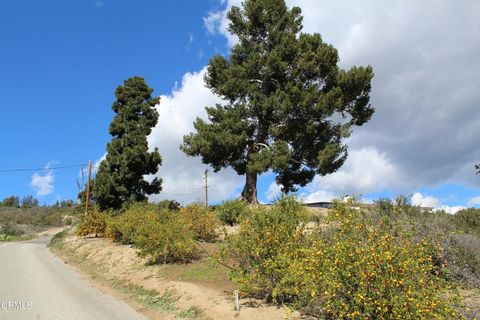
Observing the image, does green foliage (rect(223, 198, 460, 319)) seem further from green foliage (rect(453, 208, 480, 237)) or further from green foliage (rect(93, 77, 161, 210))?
green foliage (rect(93, 77, 161, 210))

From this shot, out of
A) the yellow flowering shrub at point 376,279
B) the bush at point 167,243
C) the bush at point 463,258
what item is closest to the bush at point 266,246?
the yellow flowering shrub at point 376,279

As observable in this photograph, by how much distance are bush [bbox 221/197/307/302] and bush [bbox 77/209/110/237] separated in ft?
62.2

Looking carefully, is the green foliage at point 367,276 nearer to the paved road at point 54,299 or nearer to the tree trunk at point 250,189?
the paved road at point 54,299

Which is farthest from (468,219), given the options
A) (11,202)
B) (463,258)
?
(11,202)

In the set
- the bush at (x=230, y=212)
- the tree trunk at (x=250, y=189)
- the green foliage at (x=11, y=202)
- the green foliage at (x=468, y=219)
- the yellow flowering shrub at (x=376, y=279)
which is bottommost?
the yellow flowering shrub at (x=376, y=279)

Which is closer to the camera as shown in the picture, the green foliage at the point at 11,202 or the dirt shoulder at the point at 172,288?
the dirt shoulder at the point at 172,288

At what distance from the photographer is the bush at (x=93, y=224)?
27484 mm

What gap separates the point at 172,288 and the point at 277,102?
18.0 metres

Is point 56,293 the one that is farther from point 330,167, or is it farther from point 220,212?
point 330,167

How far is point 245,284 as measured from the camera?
9.33m

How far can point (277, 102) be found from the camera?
27812mm

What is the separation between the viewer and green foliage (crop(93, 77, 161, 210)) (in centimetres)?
2973

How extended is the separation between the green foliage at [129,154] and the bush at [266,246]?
20.3 meters

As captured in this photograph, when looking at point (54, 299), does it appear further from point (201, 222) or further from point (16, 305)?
point (201, 222)
